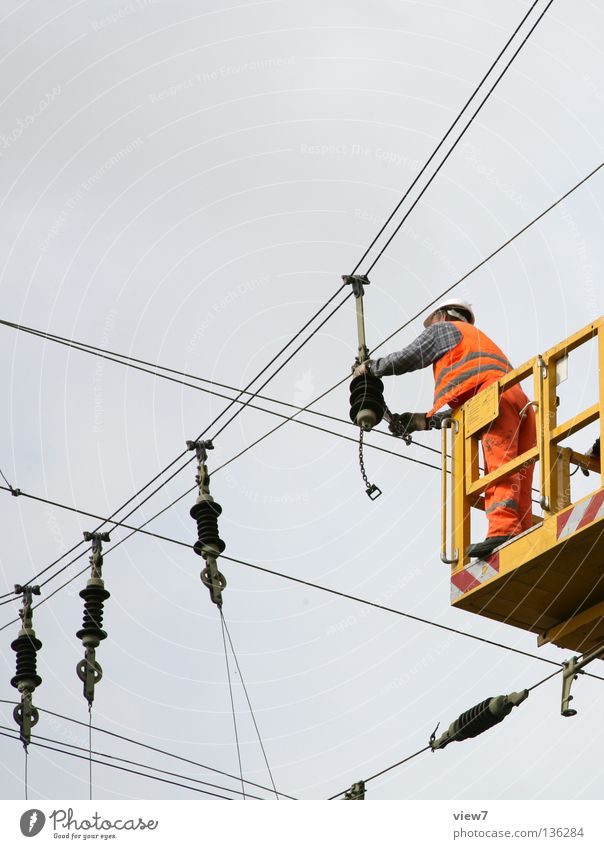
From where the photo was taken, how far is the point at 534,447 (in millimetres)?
14883

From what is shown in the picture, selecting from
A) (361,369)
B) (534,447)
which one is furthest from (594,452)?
(361,369)

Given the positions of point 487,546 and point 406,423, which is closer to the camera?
point 487,546

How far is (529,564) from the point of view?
47.3ft

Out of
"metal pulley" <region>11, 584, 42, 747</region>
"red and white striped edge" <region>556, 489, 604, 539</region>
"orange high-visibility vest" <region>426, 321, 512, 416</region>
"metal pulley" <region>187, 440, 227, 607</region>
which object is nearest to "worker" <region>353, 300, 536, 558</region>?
"orange high-visibility vest" <region>426, 321, 512, 416</region>

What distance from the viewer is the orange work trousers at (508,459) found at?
14906mm

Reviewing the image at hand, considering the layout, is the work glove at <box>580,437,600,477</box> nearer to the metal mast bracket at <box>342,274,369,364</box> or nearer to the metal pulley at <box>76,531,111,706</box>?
the metal mast bracket at <box>342,274,369,364</box>

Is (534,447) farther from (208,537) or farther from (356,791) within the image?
(356,791)

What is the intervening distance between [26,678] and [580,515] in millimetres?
5285

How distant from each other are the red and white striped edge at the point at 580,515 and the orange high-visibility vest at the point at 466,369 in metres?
1.85

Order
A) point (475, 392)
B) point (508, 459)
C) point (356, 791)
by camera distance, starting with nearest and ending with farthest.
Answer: point (508, 459) < point (475, 392) < point (356, 791)

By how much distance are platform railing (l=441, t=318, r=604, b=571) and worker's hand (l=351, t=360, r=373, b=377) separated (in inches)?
33.7

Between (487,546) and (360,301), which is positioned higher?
(360,301)

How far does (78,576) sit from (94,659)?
1.31 metres
